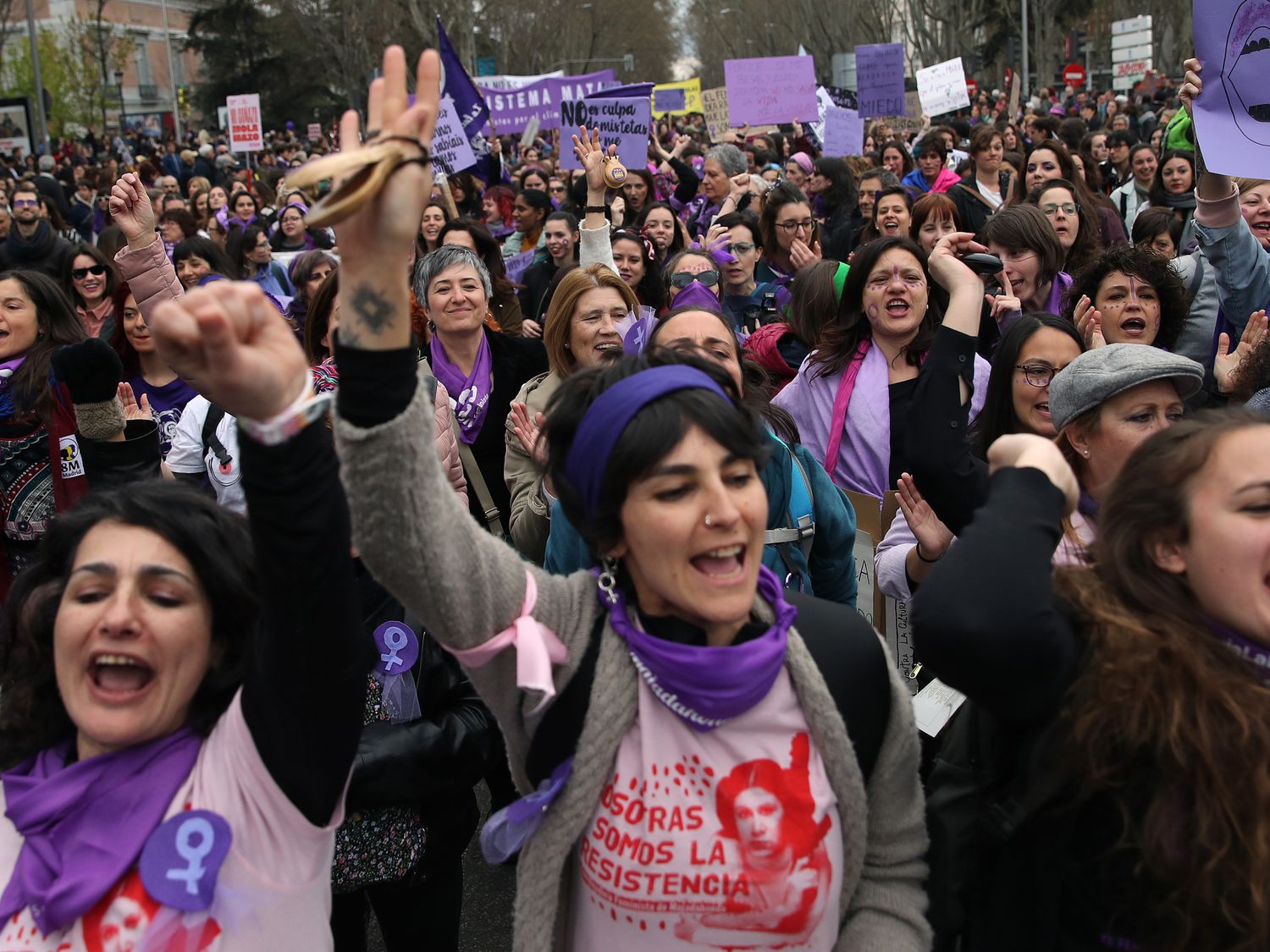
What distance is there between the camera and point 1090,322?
14.0ft

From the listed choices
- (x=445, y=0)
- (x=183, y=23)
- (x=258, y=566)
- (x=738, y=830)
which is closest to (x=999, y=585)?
(x=738, y=830)

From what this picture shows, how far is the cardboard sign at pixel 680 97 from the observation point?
2575 centimetres

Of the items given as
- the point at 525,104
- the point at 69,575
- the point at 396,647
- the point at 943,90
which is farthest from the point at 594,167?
the point at 943,90

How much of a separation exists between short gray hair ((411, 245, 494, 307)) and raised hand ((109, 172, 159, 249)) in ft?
3.52

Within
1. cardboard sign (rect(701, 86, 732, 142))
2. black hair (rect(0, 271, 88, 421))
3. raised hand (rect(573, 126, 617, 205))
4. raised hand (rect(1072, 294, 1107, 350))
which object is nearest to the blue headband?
raised hand (rect(1072, 294, 1107, 350))

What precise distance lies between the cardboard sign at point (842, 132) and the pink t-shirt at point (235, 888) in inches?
455

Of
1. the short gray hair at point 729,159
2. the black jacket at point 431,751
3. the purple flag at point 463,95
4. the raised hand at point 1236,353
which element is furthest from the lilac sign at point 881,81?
the black jacket at point 431,751

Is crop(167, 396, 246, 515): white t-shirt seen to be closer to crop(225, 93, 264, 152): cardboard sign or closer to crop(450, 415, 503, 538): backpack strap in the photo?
crop(450, 415, 503, 538): backpack strap

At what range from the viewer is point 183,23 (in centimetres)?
7806

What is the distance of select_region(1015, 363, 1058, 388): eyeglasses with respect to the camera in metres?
3.50

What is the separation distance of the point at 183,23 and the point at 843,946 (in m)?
86.6

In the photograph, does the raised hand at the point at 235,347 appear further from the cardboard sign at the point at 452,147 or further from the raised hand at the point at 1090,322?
the cardboard sign at the point at 452,147

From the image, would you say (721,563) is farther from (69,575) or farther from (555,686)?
(69,575)

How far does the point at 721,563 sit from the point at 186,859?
0.92 meters
